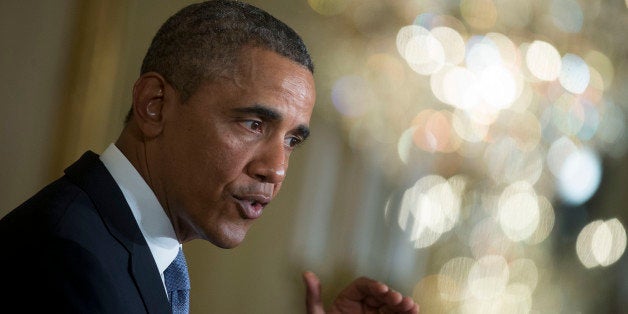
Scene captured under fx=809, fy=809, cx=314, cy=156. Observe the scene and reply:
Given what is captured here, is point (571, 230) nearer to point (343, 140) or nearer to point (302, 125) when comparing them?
point (343, 140)

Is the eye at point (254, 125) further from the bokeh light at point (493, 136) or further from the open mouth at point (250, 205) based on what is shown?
the bokeh light at point (493, 136)

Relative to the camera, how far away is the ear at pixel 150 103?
1.00 metres

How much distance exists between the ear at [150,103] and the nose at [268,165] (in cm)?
12

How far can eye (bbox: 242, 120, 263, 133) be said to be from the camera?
98 cm

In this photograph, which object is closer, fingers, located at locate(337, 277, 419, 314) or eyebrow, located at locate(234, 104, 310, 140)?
eyebrow, located at locate(234, 104, 310, 140)

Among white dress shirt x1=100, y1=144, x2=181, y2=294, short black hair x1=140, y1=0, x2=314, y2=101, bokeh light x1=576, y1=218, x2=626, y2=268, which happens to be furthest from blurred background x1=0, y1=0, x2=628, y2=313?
white dress shirt x1=100, y1=144, x2=181, y2=294

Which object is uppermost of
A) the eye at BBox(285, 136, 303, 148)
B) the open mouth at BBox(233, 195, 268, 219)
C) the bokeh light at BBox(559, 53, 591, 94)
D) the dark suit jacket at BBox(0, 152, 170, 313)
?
the bokeh light at BBox(559, 53, 591, 94)

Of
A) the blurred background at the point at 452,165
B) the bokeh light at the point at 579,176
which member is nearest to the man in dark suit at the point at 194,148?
the blurred background at the point at 452,165

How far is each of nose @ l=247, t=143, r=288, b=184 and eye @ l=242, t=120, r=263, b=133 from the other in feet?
0.07

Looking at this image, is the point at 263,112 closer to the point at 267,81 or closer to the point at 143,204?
the point at 267,81

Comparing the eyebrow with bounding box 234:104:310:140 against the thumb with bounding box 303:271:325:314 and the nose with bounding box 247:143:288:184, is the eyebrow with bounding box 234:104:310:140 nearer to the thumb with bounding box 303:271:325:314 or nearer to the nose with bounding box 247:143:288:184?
the nose with bounding box 247:143:288:184

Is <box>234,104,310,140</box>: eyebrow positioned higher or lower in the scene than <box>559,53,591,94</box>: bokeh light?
lower

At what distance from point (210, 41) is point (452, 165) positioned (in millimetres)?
1124

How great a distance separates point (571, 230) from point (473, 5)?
649mm
